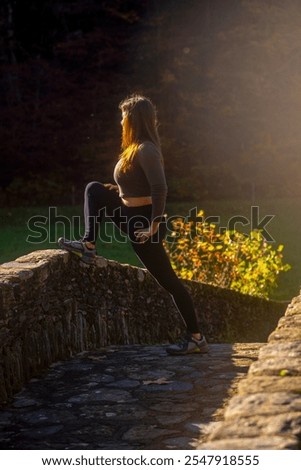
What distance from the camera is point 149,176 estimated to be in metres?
6.22

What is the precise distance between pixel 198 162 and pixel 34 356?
1772cm

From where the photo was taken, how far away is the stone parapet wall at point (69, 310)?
595 cm

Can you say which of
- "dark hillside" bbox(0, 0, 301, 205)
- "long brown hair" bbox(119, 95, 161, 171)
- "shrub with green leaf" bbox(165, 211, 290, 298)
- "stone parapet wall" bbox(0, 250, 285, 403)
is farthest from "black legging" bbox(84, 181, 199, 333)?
"dark hillside" bbox(0, 0, 301, 205)

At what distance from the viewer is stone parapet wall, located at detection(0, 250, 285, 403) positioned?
234 inches

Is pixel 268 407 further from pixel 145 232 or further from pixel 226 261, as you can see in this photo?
pixel 226 261

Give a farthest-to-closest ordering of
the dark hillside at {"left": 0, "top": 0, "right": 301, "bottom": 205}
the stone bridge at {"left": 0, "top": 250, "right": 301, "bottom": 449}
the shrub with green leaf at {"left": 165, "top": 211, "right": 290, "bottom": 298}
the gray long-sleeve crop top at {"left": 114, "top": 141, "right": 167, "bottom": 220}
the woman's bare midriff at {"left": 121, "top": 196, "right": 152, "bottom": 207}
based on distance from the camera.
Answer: the dark hillside at {"left": 0, "top": 0, "right": 301, "bottom": 205}
the shrub with green leaf at {"left": 165, "top": 211, "right": 290, "bottom": 298}
the woman's bare midriff at {"left": 121, "top": 196, "right": 152, "bottom": 207}
the gray long-sleeve crop top at {"left": 114, "top": 141, "right": 167, "bottom": 220}
the stone bridge at {"left": 0, "top": 250, "right": 301, "bottom": 449}

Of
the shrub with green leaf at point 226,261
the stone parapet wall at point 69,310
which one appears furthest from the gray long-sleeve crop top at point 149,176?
the shrub with green leaf at point 226,261

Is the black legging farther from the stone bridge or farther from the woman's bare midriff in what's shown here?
the stone bridge

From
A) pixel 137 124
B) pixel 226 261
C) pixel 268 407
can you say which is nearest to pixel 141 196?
pixel 137 124

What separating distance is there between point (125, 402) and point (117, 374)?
0.86m

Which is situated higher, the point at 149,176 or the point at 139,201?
the point at 149,176

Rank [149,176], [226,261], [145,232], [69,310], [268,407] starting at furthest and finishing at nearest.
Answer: [226,261]
[69,310]
[145,232]
[149,176]
[268,407]

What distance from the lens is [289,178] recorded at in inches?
961
